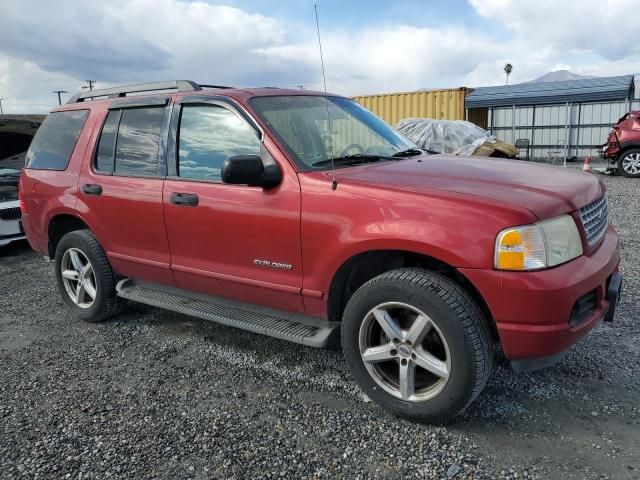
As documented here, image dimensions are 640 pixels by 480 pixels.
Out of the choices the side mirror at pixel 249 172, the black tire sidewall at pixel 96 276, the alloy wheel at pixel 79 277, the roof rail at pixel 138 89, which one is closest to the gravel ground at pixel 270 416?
the black tire sidewall at pixel 96 276

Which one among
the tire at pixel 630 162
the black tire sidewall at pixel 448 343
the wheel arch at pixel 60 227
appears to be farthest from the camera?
the tire at pixel 630 162

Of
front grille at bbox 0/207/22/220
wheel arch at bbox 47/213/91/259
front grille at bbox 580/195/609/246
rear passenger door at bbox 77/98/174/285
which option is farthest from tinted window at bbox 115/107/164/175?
front grille at bbox 0/207/22/220

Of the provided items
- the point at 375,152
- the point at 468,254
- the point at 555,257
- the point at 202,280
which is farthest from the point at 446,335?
the point at 202,280

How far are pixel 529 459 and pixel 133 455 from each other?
1.93 meters

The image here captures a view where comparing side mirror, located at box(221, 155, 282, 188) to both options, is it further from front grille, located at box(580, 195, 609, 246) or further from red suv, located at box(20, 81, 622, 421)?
Result: front grille, located at box(580, 195, 609, 246)

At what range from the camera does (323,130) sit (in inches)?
139

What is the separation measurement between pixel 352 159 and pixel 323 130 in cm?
31

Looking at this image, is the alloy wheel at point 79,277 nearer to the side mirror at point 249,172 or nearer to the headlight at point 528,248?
the side mirror at point 249,172

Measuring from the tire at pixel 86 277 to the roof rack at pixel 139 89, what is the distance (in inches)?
46.7

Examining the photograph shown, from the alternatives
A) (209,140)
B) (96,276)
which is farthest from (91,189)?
(209,140)

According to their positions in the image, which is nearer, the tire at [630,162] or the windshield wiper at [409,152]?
the windshield wiper at [409,152]

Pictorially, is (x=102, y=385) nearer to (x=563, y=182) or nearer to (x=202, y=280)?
(x=202, y=280)

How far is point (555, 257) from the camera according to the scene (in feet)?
8.29

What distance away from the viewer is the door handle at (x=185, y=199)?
350cm
